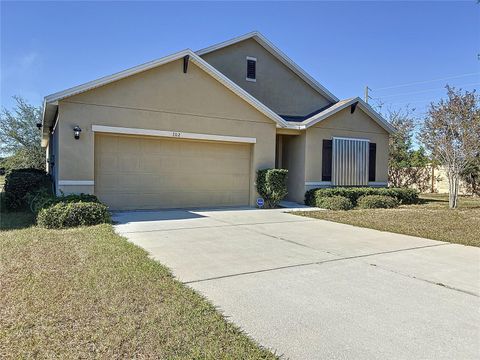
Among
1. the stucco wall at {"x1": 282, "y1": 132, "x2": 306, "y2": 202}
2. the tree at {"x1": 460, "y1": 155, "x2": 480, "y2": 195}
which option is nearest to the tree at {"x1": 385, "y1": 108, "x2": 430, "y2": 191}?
the tree at {"x1": 460, "y1": 155, "x2": 480, "y2": 195}

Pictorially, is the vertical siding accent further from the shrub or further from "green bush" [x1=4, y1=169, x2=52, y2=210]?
"green bush" [x1=4, y1=169, x2=52, y2=210]

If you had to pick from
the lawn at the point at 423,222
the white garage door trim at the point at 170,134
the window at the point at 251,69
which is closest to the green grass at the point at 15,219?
the white garage door trim at the point at 170,134

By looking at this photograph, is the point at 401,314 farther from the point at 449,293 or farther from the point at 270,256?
the point at 270,256

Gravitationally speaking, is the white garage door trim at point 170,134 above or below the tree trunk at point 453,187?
above

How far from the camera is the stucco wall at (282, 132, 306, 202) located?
48.6 ft

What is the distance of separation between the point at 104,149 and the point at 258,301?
8754 mm

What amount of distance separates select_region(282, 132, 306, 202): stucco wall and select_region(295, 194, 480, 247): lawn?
3018mm

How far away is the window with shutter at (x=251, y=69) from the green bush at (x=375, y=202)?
24.2 feet

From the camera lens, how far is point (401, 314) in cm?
379

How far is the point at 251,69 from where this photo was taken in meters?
16.6

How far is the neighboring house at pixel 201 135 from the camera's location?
35.0 feet

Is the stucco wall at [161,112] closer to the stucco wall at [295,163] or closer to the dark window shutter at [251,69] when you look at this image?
the stucco wall at [295,163]

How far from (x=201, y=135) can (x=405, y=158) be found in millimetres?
19840

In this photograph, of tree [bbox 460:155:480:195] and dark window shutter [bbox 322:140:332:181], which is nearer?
dark window shutter [bbox 322:140:332:181]
